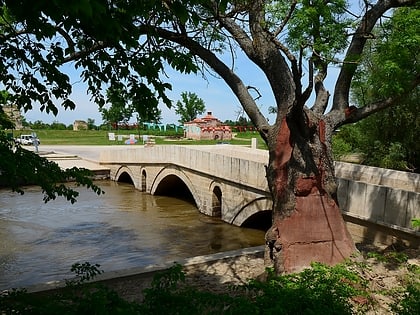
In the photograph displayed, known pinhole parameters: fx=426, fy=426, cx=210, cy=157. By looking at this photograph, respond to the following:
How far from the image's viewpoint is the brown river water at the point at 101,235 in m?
11.1

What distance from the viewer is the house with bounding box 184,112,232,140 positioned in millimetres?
42719

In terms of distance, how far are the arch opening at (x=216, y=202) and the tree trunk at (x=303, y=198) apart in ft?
32.9

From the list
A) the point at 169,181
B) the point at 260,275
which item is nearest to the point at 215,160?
the point at 169,181

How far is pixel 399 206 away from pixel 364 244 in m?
1.31

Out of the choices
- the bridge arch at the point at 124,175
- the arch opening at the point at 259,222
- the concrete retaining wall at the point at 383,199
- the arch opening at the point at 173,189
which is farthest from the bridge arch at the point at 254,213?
the bridge arch at the point at 124,175

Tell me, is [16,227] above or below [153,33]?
below

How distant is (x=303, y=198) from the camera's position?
644cm

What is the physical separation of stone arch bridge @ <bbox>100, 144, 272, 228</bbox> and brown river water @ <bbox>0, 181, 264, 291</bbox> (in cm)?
66

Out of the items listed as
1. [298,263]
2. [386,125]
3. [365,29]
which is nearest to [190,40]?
[365,29]

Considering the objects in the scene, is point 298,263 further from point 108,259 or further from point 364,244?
point 108,259

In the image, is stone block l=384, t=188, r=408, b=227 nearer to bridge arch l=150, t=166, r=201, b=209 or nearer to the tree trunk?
the tree trunk

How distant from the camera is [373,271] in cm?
651

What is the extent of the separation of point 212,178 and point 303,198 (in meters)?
10.2

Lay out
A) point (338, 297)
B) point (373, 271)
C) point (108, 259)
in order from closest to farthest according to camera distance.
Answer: point (338, 297)
point (373, 271)
point (108, 259)
